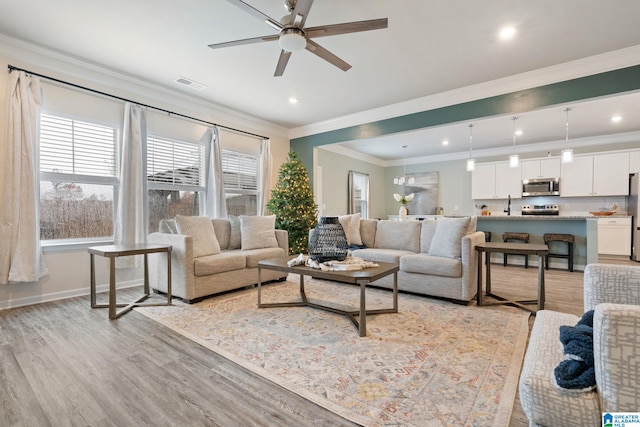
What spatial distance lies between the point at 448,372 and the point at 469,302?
1669 mm

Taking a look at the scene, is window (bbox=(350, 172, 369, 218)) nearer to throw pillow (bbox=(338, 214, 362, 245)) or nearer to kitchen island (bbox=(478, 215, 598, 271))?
kitchen island (bbox=(478, 215, 598, 271))

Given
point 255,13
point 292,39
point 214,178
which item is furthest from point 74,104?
point 292,39

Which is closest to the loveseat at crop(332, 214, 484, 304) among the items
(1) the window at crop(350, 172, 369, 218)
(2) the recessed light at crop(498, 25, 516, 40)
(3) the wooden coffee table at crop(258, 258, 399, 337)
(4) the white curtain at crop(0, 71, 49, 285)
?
(3) the wooden coffee table at crop(258, 258, 399, 337)

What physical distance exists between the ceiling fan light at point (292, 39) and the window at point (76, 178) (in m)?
2.90

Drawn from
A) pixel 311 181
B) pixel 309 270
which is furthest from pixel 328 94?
pixel 309 270

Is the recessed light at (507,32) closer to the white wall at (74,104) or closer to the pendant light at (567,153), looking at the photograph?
the pendant light at (567,153)

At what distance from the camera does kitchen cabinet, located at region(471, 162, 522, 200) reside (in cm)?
733

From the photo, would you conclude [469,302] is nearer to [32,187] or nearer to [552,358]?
[552,358]

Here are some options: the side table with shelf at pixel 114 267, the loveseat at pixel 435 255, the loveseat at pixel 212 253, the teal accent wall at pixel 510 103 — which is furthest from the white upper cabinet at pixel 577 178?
the side table with shelf at pixel 114 267

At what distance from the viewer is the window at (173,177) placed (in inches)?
173

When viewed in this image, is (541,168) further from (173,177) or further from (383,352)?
(173,177)

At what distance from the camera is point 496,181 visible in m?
7.57

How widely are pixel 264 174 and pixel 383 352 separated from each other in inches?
169

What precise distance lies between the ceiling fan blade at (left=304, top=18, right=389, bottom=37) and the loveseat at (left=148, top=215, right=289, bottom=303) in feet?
7.93
